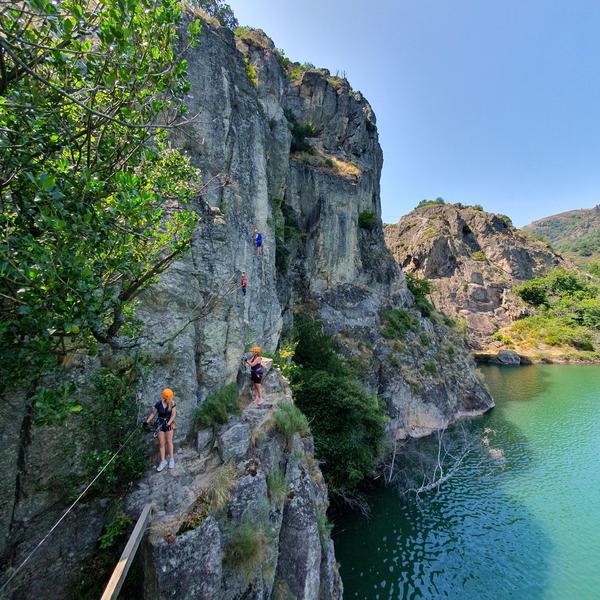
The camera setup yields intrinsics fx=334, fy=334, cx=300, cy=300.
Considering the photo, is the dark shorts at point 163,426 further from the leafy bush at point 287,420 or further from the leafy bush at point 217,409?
the leafy bush at point 287,420

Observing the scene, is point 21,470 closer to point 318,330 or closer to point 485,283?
point 318,330

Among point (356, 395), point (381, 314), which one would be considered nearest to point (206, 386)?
point (356, 395)

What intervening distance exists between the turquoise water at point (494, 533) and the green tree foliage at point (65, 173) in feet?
41.0

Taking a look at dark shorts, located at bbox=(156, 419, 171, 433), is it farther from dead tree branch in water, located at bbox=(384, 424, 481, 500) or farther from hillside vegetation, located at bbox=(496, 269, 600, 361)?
hillside vegetation, located at bbox=(496, 269, 600, 361)

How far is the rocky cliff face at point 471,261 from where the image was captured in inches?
2368

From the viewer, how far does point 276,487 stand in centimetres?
765

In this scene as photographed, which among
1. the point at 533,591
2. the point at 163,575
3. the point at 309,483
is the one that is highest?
the point at 163,575

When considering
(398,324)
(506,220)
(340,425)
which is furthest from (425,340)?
(506,220)

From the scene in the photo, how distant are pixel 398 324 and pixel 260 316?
56.0ft

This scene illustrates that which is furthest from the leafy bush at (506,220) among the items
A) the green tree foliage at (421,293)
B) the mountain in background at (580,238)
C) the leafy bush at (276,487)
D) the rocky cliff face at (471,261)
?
the leafy bush at (276,487)

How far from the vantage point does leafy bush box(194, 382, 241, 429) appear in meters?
8.20

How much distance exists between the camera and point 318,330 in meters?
23.5

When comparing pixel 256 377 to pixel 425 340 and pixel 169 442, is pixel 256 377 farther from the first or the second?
pixel 425 340

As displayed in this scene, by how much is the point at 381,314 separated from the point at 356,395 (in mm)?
13653
